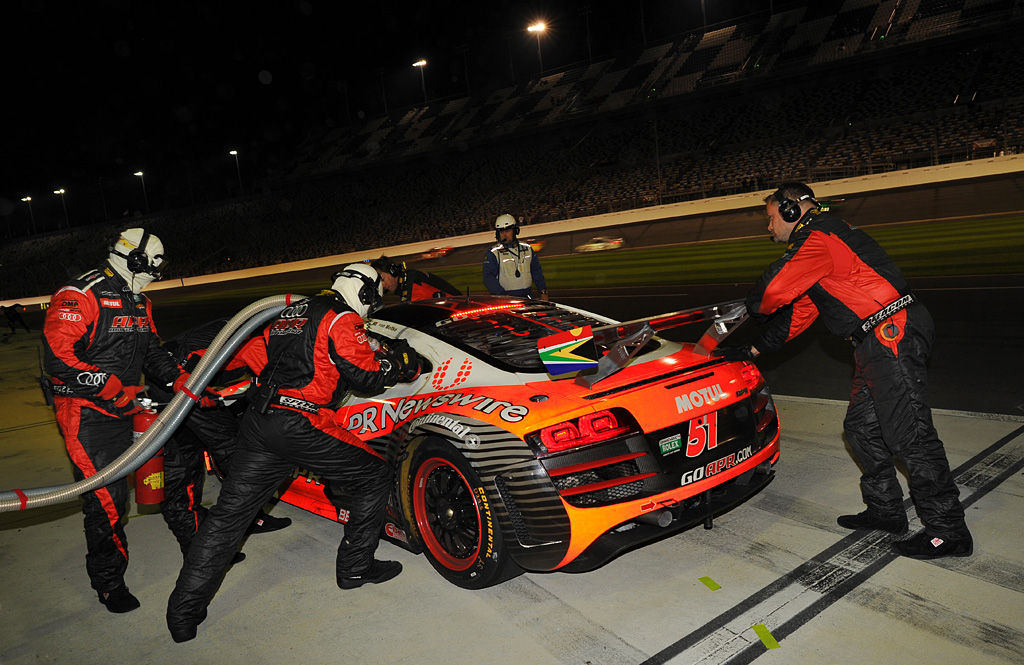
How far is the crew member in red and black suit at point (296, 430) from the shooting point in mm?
3432

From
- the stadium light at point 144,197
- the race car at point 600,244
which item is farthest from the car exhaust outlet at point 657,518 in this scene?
the stadium light at point 144,197

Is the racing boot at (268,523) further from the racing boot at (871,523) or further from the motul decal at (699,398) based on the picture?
the racing boot at (871,523)

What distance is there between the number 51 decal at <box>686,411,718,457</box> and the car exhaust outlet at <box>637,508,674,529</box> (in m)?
0.31

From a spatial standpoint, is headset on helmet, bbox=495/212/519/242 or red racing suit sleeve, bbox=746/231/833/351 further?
headset on helmet, bbox=495/212/519/242

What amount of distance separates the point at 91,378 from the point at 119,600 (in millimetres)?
1173

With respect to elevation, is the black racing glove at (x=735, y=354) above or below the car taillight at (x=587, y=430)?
above

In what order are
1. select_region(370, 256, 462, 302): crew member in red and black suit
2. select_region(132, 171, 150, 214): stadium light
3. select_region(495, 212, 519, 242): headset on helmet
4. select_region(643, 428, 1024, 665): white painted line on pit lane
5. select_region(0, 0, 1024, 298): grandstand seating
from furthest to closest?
1. select_region(132, 171, 150, 214): stadium light
2. select_region(0, 0, 1024, 298): grandstand seating
3. select_region(495, 212, 519, 242): headset on helmet
4. select_region(370, 256, 462, 302): crew member in red and black suit
5. select_region(643, 428, 1024, 665): white painted line on pit lane

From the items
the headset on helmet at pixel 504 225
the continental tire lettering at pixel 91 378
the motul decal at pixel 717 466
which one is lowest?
the motul decal at pixel 717 466

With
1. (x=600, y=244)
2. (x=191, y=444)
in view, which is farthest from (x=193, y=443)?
(x=600, y=244)

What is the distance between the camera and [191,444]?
4.36 meters

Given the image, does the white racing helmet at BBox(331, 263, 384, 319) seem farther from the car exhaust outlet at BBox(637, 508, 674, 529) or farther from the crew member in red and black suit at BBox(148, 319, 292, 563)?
the car exhaust outlet at BBox(637, 508, 674, 529)

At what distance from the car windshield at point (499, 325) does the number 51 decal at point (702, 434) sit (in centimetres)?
76

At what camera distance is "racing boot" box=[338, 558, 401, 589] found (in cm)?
369

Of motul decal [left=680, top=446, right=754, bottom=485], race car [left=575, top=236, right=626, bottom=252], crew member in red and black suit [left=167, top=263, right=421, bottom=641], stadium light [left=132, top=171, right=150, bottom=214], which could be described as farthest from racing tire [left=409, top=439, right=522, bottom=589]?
stadium light [left=132, top=171, right=150, bottom=214]
